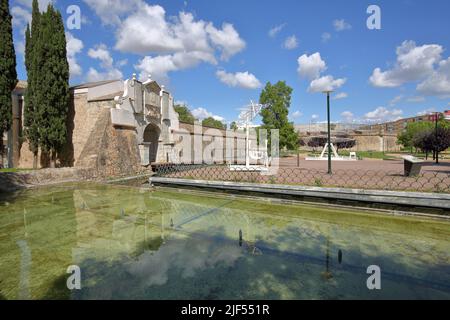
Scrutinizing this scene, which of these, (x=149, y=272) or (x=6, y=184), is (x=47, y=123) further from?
(x=149, y=272)

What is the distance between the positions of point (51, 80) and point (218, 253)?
17.0 m

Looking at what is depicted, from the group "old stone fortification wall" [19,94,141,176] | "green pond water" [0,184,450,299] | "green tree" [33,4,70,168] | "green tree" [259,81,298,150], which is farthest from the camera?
"green tree" [259,81,298,150]

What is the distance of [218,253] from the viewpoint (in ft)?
15.3

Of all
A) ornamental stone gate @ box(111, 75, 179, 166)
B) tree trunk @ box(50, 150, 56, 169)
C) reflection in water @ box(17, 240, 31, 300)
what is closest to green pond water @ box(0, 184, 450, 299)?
reflection in water @ box(17, 240, 31, 300)

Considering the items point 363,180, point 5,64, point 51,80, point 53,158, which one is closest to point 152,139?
point 53,158

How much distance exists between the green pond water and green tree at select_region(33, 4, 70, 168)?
32.8ft

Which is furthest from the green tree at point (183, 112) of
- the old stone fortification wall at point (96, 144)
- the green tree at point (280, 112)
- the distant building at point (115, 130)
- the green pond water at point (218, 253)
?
the green pond water at point (218, 253)

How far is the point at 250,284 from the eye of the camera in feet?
11.8

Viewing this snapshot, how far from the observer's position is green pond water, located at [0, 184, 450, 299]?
11.3 feet

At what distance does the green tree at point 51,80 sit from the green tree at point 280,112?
2287 cm

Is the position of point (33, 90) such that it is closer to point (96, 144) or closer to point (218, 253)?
point (96, 144)

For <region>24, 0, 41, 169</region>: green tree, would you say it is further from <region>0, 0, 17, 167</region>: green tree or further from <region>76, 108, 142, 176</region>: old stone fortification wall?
<region>76, 108, 142, 176</region>: old stone fortification wall

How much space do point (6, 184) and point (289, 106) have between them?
3045 cm

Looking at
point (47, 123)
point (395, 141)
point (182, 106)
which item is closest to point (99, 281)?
point (47, 123)
